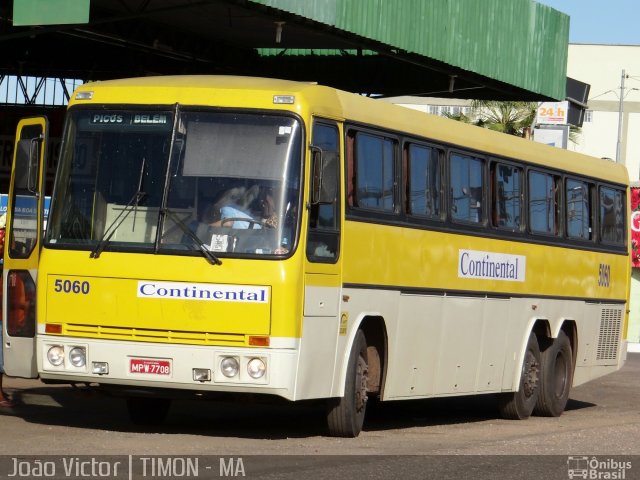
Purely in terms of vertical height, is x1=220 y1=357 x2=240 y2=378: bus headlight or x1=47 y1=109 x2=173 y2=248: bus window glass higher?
x1=47 y1=109 x2=173 y2=248: bus window glass

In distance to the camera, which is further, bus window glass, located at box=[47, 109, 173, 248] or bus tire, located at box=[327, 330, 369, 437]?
bus tire, located at box=[327, 330, 369, 437]

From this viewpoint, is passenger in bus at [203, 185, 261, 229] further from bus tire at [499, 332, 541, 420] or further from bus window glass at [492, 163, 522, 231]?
bus tire at [499, 332, 541, 420]

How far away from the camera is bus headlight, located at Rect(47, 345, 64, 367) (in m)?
12.2

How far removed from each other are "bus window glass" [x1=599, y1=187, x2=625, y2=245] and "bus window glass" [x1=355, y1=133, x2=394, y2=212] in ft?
20.7

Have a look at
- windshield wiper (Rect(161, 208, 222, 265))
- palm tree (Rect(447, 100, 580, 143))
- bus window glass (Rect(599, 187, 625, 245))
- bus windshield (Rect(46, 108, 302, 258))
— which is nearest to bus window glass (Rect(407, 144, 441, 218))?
bus windshield (Rect(46, 108, 302, 258))

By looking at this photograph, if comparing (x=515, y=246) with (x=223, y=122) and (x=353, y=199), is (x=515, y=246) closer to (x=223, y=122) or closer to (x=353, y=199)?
(x=353, y=199)

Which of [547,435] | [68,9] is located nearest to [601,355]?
[547,435]

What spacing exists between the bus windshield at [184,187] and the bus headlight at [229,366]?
854 millimetres

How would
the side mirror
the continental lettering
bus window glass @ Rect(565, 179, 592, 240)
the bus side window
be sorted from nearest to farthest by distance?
the side mirror < the bus side window < the continental lettering < bus window glass @ Rect(565, 179, 592, 240)

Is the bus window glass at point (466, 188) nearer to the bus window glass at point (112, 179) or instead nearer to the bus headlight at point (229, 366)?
the bus window glass at point (112, 179)

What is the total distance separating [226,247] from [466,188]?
13.9 feet

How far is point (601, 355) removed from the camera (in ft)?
63.9

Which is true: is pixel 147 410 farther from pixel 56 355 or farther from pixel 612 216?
pixel 612 216

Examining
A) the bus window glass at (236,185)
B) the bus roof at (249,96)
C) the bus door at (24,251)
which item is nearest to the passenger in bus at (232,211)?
the bus window glass at (236,185)
